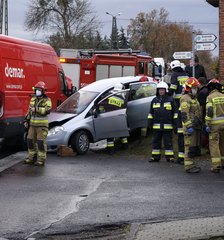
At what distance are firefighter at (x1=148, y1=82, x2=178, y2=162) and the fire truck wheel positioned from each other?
1.97 m

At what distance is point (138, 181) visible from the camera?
29.1 ft

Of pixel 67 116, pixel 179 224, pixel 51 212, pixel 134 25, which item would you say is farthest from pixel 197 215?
pixel 134 25

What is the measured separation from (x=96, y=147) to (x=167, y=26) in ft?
218

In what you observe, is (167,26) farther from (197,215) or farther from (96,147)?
(197,215)

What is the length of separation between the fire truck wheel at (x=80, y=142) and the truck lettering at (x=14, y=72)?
1.99 m

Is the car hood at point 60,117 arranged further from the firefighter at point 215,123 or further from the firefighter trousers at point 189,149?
the firefighter at point 215,123

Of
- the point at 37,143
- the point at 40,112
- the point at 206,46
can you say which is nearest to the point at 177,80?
the point at 206,46

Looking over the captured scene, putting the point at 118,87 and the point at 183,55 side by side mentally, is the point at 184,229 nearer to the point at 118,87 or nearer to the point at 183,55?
the point at 118,87

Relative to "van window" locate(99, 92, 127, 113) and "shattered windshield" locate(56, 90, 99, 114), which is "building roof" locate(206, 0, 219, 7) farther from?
"shattered windshield" locate(56, 90, 99, 114)

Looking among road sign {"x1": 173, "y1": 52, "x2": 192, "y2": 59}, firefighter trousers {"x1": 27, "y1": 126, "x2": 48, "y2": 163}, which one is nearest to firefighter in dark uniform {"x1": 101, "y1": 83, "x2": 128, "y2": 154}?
road sign {"x1": 173, "y1": 52, "x2": 192, "y2": 59}

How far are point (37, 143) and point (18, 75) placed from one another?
221cm

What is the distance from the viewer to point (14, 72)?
11922mm

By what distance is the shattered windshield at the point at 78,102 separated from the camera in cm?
1265

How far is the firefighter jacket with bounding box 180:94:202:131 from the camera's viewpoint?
9.88m
